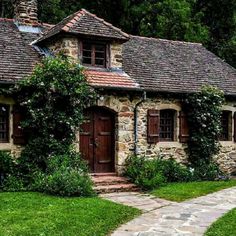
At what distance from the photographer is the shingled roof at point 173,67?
1702 cm

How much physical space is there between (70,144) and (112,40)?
13.8ft

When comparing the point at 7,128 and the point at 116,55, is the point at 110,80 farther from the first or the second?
the point at 7,128

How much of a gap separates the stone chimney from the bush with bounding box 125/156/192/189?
673 centimetres

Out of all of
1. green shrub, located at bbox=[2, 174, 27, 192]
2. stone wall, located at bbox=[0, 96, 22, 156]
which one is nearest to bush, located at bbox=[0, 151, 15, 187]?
green shrub, located at bbox=[2, 174, 27, 192]

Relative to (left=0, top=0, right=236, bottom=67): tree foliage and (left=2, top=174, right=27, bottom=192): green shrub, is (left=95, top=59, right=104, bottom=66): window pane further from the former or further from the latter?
(left=0, top=0, right=236, bottom=67): tree foliage

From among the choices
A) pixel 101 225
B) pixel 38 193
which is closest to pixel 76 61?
pixel 38 193

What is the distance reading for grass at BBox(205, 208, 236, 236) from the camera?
8834 millimetres

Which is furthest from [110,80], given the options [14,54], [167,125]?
[14,54]

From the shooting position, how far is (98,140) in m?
15.4

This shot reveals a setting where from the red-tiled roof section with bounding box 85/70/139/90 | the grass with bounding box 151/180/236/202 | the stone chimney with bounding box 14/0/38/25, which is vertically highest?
the stone chimney with bounding box 14/0/38/25

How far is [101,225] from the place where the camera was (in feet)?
30.4

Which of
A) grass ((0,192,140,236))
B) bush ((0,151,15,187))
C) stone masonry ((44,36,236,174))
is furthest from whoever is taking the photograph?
stone masonry ((44,36,236,174))

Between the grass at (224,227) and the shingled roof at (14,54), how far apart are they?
7534mm

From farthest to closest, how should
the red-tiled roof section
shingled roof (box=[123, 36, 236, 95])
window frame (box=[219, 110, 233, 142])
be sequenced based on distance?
window frame (box=[219, 110, 233, 142]), shingled roof (box=[123, 36, 236, 95]), the red-tiled roof section
